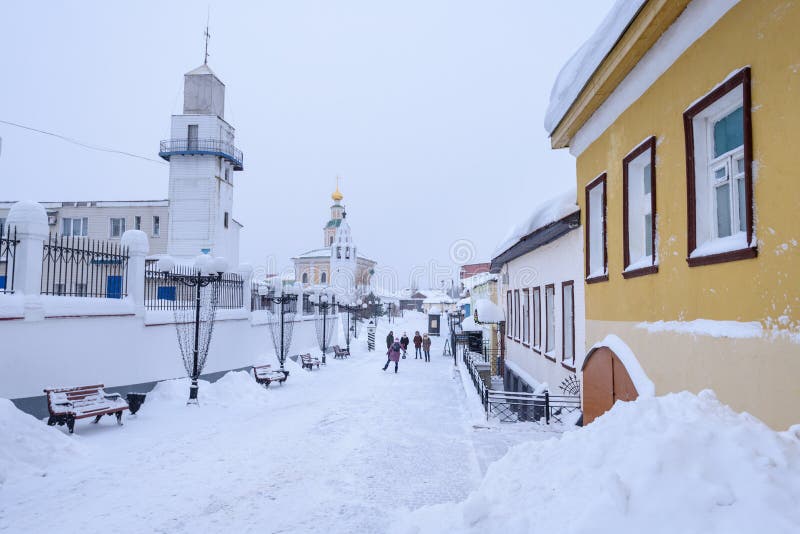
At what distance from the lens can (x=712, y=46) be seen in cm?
391

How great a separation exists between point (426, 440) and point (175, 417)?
5558mm

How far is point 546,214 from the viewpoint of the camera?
1000cm

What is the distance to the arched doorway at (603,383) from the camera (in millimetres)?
5597

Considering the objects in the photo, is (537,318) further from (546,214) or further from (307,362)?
(307,362)

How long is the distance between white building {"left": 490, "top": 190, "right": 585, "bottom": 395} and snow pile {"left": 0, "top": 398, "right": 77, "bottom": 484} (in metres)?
8.61

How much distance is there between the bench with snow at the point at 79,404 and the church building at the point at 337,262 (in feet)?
206

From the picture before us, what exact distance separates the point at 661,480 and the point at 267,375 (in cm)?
1400

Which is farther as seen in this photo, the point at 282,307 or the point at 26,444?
the point at 282,307

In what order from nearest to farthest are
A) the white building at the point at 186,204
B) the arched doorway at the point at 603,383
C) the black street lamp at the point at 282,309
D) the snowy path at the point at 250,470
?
the snowy path at the point at 250,470
the arched doorway at the point at 603,383
the black street lamp at the point at 282,309
the white building at the point at 186,204

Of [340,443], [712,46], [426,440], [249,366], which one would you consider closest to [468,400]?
[426,440]

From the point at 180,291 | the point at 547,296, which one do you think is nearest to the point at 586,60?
the point at 547,296

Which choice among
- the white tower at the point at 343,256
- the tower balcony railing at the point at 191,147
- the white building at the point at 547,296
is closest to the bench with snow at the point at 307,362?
the white building at the point at 547,296

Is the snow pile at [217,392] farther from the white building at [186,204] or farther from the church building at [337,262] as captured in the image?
the church building at [337,262]

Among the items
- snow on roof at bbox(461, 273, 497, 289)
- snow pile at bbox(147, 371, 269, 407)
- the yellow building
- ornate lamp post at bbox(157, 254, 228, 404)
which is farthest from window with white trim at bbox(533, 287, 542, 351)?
snow on roof at bbox(461, 273, 497, 289)
